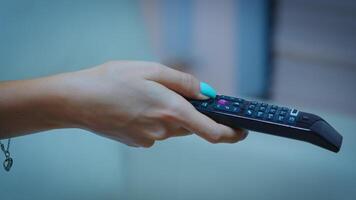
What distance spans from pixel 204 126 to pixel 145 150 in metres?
0.24

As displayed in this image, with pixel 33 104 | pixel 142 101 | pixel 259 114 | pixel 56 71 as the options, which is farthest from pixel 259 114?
Result: pixel 56 71

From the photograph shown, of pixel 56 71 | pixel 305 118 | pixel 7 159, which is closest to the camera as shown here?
pixel 305 118

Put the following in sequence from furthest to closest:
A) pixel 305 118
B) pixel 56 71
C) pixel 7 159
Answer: pixel 56 71
pixel 7 159
pixel 305 118

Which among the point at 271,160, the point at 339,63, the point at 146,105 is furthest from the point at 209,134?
the point at 339,63

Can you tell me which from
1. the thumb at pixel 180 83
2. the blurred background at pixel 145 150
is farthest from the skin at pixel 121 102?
the blurred background at pixel 145 150

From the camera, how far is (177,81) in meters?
0.55

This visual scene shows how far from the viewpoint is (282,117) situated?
→ 507mm

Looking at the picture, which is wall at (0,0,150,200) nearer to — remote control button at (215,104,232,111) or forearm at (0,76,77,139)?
forearm at (0,76,77,139)

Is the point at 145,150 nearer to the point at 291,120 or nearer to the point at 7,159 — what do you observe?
the point at 7,159

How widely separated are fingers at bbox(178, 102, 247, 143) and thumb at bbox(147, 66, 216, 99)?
0.07ft

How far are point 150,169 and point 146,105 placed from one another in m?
0.23

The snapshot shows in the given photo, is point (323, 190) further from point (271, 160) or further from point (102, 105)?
point (102, 105)

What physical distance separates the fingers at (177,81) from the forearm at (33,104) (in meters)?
0.11

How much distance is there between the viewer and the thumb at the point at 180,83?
1.79 ft
